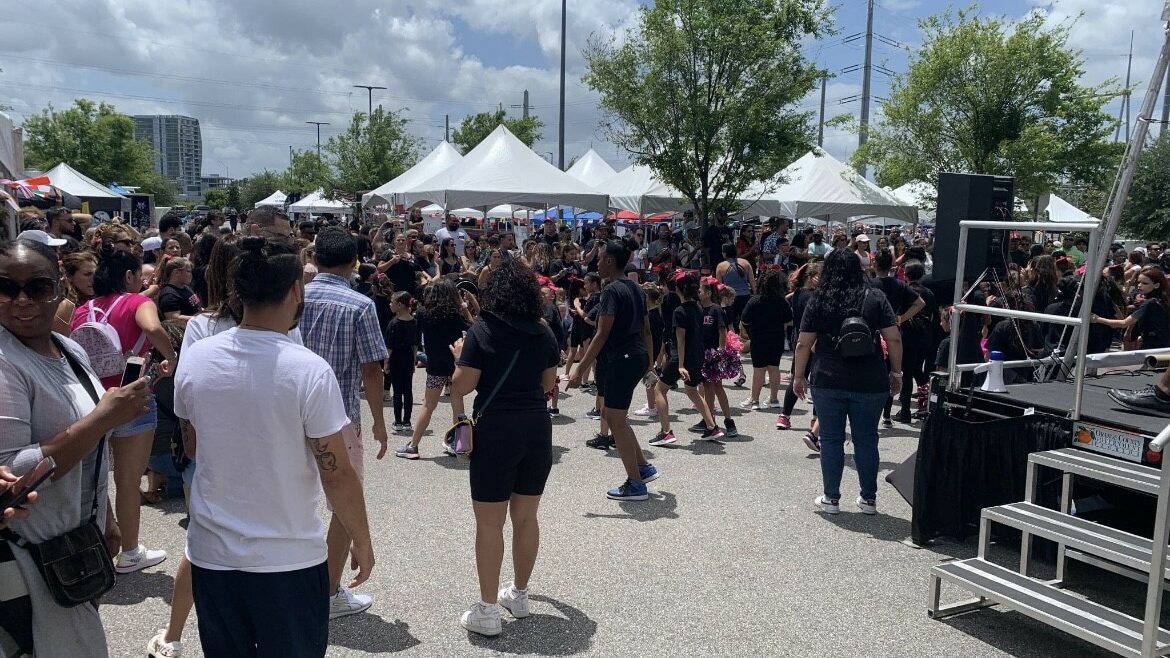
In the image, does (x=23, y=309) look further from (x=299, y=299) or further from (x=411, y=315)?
(x=411, y=315)

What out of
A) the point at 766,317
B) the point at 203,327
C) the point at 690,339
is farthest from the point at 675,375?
the point at 203,327

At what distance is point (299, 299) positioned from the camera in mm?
2723

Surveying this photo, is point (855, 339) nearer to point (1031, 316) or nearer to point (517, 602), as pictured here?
point (1031, 316)

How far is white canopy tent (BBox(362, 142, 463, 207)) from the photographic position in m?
20.6

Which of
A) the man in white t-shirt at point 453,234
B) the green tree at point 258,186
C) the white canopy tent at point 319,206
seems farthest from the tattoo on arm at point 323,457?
the green tree at point 258,186

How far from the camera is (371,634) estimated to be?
4047 millimetres

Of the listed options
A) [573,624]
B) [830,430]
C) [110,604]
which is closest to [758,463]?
[830,430]

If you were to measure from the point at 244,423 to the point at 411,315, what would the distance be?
240 inches

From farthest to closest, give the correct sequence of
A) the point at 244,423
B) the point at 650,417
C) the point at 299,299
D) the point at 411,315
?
1. the point at 650,417
2. the point at 411,315
3. the point at 299,299
4. the point at 244,423

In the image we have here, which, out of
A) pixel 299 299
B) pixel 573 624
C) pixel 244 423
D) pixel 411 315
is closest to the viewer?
pixel 244 423

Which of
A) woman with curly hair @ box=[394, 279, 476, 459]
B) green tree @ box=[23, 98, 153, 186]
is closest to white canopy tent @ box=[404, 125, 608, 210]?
woman with curly hair @ box=[394, 279, 476, 459]

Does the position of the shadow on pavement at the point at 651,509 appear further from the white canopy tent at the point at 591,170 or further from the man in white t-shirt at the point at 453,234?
the white canopy tent at the point at 591,170

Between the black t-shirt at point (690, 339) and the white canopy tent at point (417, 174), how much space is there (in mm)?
12957

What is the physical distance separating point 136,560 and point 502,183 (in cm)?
1413
